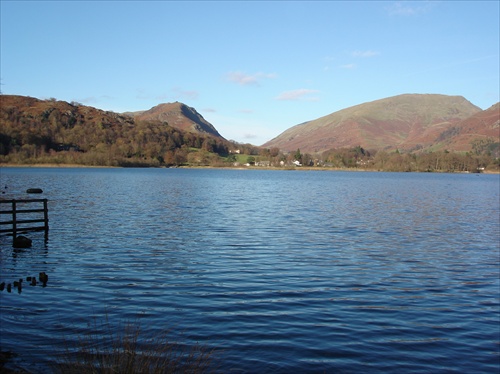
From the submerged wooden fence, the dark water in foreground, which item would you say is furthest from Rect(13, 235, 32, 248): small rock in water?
the submerged wooden fence

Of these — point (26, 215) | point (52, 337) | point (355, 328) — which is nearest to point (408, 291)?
point (355, 328)

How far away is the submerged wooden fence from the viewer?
25.1 metres

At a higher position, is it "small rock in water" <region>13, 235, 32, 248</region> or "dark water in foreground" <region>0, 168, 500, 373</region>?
"small rock in water" <region>13, 235, 32, 248</region>

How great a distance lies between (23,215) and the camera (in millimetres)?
36781

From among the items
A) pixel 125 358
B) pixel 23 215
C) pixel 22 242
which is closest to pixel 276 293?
pixel 125 358

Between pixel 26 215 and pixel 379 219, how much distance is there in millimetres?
28740

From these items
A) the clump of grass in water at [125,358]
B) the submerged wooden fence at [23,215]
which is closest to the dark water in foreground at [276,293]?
the clump of grass in water at [125,358]

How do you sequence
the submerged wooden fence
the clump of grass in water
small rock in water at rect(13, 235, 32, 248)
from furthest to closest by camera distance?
the submerged wooden fence < small rock in water at rect(13, 235, 32, 248) < the clump of grass in water

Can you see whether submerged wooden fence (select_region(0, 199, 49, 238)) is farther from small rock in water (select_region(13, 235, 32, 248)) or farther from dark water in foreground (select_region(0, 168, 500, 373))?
small rock in water (select_region(13, 235, 32, 248))

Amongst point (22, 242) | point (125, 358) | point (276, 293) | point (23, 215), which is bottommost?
point (276, 293)

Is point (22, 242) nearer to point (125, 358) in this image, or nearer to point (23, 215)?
point (23, 215)

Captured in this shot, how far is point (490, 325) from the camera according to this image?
13.5 metres

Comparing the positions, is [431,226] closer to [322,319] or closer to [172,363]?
[322,319]

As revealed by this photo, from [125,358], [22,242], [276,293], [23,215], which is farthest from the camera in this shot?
[23,215]
